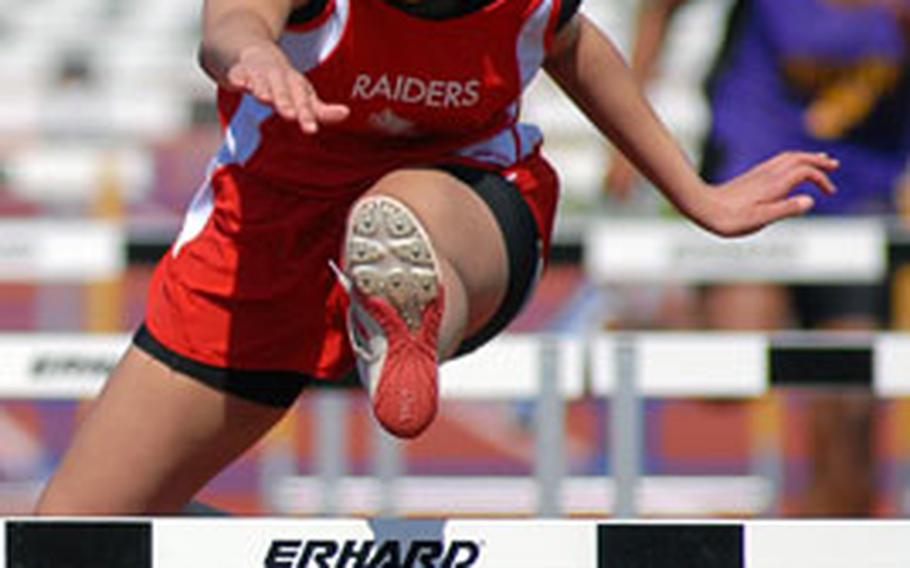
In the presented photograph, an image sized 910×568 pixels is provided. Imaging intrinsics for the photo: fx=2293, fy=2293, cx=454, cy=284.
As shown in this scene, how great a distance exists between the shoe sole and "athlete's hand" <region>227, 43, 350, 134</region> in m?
0.35

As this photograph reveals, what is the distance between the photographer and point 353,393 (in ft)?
17.5

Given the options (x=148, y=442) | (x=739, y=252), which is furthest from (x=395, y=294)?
(x=739, y=252)

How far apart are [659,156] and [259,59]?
1.05 m

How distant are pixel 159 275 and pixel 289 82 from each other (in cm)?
120

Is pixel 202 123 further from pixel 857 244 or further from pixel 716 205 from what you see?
pixel 716 205

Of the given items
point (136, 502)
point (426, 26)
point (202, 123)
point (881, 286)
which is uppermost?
point (202, 123)

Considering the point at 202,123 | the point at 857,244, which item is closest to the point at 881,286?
the point at 857,244

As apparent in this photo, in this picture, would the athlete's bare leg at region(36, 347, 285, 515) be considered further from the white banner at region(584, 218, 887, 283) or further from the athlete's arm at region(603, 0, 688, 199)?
the white banner at region(584, 218, 887, 283)

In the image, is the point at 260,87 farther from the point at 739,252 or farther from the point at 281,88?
the point at 739,252

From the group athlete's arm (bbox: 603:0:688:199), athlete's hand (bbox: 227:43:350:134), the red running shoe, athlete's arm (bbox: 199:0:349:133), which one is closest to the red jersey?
athlete's arm (bbox: 199:0:349:133)

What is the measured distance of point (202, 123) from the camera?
1355cm

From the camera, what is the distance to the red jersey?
10.0 ft

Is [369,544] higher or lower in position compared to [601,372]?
lower

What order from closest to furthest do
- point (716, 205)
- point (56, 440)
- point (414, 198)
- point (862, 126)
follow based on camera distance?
point (414, 198) → point (716, 205) → point (862, 126) → point (56, 440)
